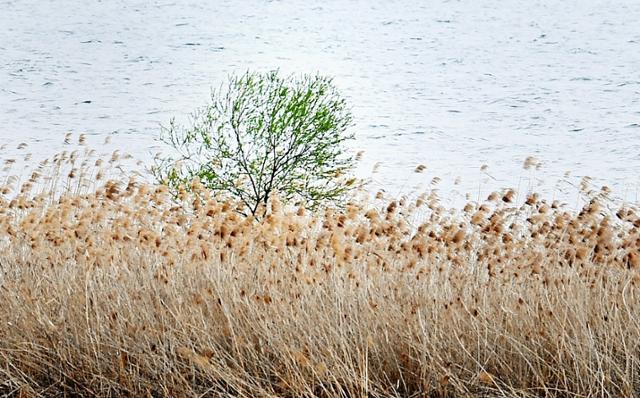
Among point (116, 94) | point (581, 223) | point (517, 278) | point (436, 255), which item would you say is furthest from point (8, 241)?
point (116, 94)

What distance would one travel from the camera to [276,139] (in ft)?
38.5

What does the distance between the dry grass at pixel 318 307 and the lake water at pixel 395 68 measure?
1282cm

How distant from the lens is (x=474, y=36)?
1959 cm

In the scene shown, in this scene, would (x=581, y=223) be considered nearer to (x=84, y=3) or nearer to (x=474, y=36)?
(x=474, y=36)

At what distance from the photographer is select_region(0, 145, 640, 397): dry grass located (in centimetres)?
369

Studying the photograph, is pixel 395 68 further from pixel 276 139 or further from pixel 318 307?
pixel 318 307

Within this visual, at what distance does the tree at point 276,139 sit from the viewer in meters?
11.6

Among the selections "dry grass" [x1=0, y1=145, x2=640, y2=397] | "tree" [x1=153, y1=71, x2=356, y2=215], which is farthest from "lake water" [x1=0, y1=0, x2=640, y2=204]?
"dry grass" [x1=0, y1=145, x2=640, y2=397]

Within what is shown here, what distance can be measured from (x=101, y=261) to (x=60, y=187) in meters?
2.45

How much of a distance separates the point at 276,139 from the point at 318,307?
7.62m

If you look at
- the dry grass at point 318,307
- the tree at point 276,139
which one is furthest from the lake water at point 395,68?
the dry grass at point 318,307

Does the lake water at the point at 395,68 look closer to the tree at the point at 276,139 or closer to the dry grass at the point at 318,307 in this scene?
the tree at the point at 276,139

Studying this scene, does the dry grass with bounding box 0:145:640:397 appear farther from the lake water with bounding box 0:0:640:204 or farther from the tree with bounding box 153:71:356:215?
the lake water with bounding box 0:0:640:204

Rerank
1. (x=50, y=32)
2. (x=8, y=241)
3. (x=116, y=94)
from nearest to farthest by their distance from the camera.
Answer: (x=8, y=241) → (x=116, y=94) → (x=50, y=32)
